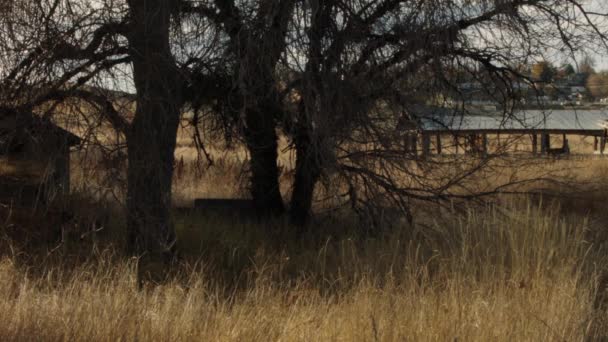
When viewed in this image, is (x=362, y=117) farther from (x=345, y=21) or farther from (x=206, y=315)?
(x=206, y=315)

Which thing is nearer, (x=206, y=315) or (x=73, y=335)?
(x=73, y=335)

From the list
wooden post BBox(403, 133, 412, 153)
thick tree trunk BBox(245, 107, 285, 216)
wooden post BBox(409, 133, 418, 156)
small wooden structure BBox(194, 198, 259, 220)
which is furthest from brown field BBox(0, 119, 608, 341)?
small wooden structure BBox(194, 198, 259, 220)

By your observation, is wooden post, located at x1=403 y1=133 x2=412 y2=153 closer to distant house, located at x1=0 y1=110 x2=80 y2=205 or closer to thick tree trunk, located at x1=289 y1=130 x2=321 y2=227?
thick tree trunk, located at x1=289 y1=130 x2=321 y2=227

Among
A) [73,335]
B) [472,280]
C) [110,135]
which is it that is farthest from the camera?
[110,135]

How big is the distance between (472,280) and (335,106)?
2670 mm

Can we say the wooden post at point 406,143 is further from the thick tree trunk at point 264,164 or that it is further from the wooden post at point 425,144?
the thick tree trunk at point 264,164

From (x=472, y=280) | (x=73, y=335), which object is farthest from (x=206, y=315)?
(x=472, y=280)

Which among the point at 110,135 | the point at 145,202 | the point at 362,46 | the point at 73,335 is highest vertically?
the point at 362,46

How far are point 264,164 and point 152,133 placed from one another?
342cm

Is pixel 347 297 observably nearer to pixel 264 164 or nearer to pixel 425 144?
pixel 425 144

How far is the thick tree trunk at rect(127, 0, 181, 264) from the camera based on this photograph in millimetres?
7586

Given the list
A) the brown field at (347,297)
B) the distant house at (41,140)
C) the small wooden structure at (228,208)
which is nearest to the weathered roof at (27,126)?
the distant house at (41,140)

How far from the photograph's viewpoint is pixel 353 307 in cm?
534

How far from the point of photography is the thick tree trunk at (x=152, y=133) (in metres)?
7.59
